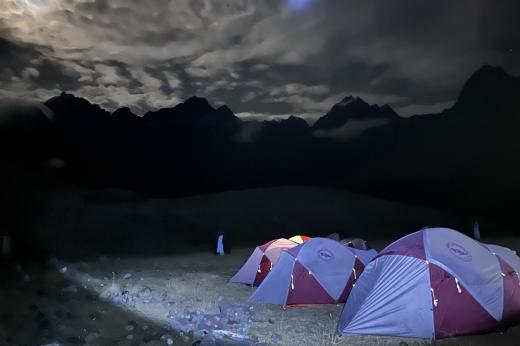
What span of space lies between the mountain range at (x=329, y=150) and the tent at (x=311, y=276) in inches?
1358

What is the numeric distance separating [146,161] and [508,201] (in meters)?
44.5

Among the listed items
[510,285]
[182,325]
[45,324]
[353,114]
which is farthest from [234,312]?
[353,114]

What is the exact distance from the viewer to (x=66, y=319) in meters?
8.44

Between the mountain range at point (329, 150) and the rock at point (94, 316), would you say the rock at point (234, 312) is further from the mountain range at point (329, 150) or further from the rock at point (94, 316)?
the mountain range at point (329, 150)

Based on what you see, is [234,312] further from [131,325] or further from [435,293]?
[435,293]

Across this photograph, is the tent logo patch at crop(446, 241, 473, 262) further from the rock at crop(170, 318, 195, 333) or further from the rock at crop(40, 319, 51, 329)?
the rock at crop(40, 319, 51, 329)

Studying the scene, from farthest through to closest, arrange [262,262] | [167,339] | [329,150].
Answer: [329,150] < [262,262] < [167,339]

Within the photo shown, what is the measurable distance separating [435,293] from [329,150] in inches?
1989

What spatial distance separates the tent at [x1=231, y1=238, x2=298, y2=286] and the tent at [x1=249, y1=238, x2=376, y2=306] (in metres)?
2.77

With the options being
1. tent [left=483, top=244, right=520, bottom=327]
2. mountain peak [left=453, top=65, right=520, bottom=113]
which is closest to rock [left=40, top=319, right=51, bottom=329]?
tent [left=483, top=244, right=520, bottom=327]

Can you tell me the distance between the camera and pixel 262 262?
49.6 ft

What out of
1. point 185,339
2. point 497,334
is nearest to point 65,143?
point 185,339

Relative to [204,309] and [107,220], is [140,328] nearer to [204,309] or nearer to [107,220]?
[204,309]

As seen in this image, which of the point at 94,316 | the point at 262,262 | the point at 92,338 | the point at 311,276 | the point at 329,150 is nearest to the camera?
the point at 92,338
